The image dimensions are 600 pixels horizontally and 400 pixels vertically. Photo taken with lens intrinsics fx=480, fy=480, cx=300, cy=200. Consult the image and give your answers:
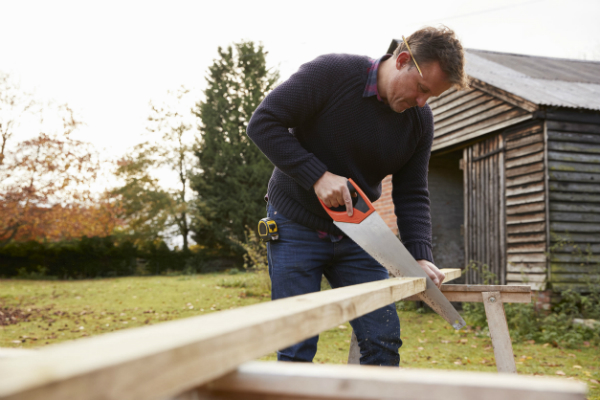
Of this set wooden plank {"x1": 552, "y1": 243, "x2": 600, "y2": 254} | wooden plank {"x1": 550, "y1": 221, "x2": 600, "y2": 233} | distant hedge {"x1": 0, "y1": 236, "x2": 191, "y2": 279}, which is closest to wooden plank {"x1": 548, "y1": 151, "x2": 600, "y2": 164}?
wooden plank {"x1": 550, "y1": 221, "x2": 600, "y2": 233}

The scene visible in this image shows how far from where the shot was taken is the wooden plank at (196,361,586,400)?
0.64m

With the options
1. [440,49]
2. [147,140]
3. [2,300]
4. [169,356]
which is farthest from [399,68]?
[147,140]

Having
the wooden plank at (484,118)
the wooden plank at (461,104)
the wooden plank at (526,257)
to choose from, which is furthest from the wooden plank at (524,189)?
the wooden plank at (461,104)

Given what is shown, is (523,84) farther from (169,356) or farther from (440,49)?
(169,356)

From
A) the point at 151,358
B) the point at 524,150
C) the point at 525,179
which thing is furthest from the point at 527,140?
the point at 151,358

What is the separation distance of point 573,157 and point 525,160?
0.68 m

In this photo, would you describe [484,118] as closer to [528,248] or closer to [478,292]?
[528,248]

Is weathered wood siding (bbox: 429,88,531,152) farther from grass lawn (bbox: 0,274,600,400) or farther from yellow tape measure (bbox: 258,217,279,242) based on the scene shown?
yellow tape measure (bbox: 258,217,279,242)

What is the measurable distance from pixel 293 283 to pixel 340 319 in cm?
122

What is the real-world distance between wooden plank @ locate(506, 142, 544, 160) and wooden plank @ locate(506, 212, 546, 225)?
0.99 metres

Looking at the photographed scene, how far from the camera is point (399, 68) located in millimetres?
2301

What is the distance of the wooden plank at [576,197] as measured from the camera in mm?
7336

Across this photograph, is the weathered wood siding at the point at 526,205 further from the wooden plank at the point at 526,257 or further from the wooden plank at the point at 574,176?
the wooden plank at the point at 574,176

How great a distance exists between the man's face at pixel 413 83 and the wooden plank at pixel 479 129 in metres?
5.93
